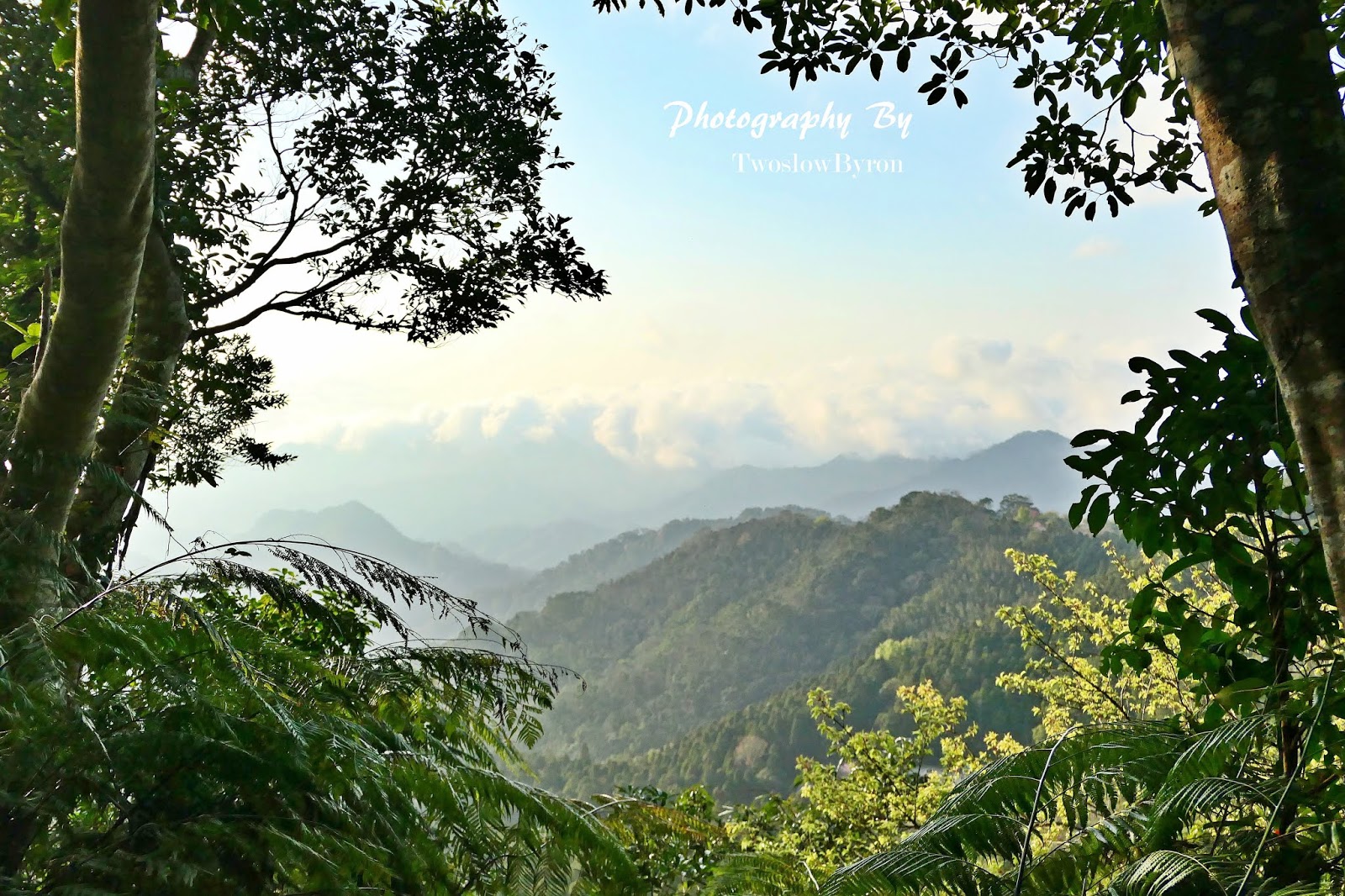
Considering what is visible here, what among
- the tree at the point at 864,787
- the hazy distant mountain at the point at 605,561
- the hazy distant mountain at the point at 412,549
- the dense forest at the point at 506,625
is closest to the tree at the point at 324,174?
the dense forest at the point at 506,625

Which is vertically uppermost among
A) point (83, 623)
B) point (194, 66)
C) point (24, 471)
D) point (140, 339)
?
point (194, 66)

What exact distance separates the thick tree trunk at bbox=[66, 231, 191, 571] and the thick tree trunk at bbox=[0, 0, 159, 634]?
0.12 metres

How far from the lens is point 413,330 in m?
5.71

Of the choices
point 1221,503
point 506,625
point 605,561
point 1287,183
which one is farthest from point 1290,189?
point 605,561

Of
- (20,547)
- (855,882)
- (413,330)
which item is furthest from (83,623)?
(413,330)

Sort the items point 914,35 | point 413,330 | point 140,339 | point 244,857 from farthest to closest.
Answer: point 413,330
point 140,339
point 914,35
point 244,857

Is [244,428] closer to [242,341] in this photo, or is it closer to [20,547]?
[242,341]

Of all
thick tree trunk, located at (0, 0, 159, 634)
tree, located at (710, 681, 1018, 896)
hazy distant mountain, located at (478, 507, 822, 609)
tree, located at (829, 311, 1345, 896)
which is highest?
hazy distant mountain, located at (478, 507, 822, 609)

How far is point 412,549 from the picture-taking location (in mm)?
154625

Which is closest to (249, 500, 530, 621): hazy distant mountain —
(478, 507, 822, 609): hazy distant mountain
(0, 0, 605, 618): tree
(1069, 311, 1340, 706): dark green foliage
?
(478, 507, 822, 609): hazy distant mountain

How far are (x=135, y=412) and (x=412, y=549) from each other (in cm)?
15965

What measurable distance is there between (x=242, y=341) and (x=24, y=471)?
189 inches

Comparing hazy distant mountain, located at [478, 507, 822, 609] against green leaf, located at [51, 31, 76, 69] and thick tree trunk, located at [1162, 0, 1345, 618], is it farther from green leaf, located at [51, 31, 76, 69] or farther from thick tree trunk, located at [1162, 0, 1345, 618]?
thick tree trunk, located at [1162, 0, 1345, 618]

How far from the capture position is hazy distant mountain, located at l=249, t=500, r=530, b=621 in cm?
14138
